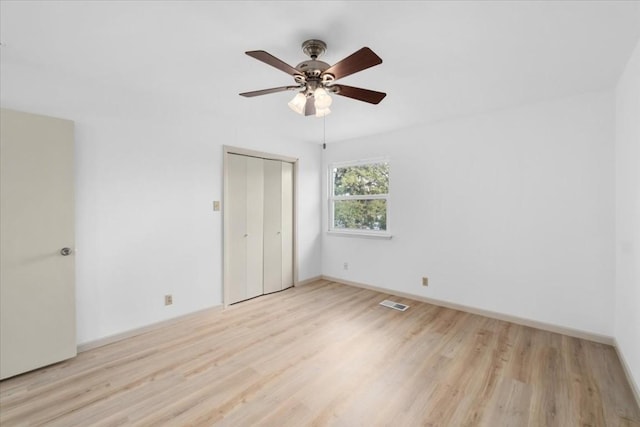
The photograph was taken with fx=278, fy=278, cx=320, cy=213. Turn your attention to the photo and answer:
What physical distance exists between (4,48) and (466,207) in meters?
4.34

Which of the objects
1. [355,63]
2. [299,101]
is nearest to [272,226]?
[299,101]

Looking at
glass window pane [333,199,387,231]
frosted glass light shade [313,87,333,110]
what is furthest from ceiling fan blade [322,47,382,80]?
glass window pane [333,199,387,231]

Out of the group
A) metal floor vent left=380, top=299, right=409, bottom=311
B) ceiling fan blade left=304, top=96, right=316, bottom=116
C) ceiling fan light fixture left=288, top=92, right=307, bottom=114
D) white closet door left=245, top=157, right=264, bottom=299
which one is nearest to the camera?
ceiling fan light fixture left=288, top=92, right=307, bottom=114

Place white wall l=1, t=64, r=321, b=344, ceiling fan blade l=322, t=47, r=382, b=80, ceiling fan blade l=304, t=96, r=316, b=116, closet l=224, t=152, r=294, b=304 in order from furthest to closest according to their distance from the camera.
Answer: closet l=224, t=152, r=294, b=304
white wall l=1, t=64, r=321, b=344
ceiling fan blade l=304, t=96, r=316, b=116
ceiling fan blade l=322, t=47, r=382, b=80

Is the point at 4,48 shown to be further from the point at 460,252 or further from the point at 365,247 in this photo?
the point at 460,252

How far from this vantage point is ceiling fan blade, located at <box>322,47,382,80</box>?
1.49 metres

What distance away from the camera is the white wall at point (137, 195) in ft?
8.04

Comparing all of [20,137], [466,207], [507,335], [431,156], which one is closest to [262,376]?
[507,335]

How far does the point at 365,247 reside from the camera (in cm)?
430

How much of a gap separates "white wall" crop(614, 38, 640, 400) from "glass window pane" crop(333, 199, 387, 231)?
240 centimetres

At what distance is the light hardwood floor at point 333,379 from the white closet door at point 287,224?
1.31 m

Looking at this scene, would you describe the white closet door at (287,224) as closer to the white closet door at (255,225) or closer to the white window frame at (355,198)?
the white closet door at (255,225)

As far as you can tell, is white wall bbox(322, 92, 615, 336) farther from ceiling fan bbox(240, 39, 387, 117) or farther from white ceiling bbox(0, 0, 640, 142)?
ceiling fan bbox(240, 39, 387, 117)

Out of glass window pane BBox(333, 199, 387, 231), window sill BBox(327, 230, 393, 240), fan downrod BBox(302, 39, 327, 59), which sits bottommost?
window sill BBox(327, 230, 393, 240)
